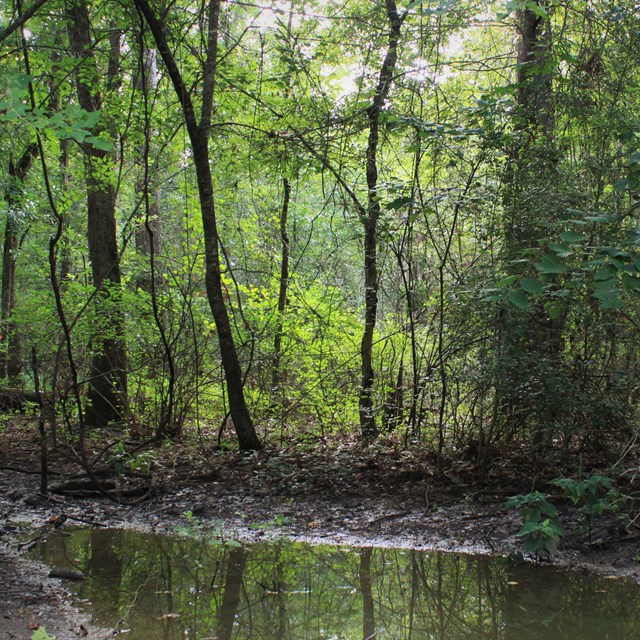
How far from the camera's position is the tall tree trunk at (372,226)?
311 inches

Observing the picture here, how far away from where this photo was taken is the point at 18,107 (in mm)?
3797

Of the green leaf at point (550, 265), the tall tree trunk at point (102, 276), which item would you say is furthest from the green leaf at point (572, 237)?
the tall tree trunk at point (102, 276)

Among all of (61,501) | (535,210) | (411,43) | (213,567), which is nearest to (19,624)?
(213,567)

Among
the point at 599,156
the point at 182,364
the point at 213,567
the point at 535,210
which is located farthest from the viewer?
the point at 182,364

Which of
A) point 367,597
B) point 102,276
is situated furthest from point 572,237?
point 102,276

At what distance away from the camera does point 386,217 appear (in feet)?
24.6

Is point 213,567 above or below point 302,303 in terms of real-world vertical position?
below

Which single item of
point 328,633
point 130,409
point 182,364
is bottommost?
point 328,633

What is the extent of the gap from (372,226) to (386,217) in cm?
68

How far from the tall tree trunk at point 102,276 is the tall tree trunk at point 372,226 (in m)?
3.46

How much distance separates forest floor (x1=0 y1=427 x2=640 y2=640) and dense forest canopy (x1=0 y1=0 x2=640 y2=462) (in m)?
0.40

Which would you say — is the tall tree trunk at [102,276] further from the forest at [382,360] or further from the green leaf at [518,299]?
the green leaf at [518,299]

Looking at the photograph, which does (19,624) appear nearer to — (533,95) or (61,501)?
(61,501)

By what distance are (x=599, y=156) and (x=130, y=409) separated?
A: 25.0 ft
